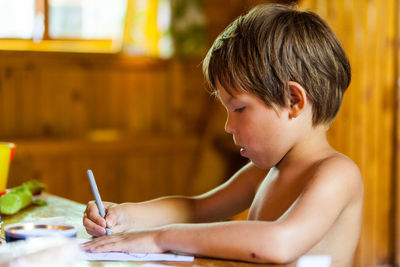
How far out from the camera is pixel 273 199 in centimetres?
119

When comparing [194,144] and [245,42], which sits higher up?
[245,42]

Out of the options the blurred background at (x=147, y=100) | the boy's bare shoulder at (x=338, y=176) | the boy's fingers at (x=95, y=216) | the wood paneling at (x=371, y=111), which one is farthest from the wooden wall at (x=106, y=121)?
the boy's bare shoulder at (x=338, y=176)

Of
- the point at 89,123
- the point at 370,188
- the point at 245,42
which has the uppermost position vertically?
the point at 245,42

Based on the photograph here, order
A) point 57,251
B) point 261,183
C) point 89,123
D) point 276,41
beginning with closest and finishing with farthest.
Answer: point 57,251, point 276,41, point 261,183, point 89,123

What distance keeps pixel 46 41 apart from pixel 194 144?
47.3 inches

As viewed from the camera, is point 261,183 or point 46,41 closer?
point 261,183

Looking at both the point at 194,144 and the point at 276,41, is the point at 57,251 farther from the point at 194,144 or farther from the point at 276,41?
the point at 194,144

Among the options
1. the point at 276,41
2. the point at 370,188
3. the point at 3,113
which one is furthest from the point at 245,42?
the point at 3,113

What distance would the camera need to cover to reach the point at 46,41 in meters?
3.74

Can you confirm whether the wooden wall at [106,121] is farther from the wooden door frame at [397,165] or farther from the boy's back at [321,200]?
the boy's back at [321,200]

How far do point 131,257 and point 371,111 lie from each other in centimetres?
255

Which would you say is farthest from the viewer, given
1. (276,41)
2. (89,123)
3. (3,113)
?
(89,123)

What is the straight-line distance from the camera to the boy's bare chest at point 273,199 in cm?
114

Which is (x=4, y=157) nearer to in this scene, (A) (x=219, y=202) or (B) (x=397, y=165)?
(A) (x=219, y=202)
